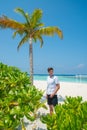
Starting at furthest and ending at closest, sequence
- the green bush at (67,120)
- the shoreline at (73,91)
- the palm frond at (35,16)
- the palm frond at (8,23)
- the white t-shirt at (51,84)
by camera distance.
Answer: the shoreline at (73,91) < the palm frond at (35,16) < the palm frond at (8,23) < the white t-shirt at (51,84) < the green bush at (67,120)

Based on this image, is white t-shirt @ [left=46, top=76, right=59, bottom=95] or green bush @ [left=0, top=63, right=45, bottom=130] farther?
white t-shirt @ [left=46, top=76, right=59, bottom=95]

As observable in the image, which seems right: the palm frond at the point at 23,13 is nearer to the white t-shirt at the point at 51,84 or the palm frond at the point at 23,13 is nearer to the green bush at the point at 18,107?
the white t-shirt at the point at 51,84

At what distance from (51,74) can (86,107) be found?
266 inches

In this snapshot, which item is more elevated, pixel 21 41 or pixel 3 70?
pixel 21 41

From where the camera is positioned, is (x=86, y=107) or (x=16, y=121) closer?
(x=86, y=107)

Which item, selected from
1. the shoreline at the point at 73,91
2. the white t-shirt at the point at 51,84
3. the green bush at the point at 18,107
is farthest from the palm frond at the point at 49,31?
the green bush at the point at 18,107

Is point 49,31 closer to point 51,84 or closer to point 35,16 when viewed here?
point 35,16

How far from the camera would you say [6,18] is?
18.8 metres

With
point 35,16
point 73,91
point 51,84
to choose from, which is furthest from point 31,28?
point 51,84

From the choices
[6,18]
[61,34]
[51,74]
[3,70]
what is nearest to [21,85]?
[3,70]

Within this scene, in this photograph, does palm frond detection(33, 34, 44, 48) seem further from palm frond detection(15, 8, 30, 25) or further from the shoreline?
the shoreline

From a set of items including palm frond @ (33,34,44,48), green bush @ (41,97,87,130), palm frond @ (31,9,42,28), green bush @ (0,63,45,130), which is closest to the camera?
green bush @ (41,97,87,130)

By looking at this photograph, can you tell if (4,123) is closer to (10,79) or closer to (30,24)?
(10,79)

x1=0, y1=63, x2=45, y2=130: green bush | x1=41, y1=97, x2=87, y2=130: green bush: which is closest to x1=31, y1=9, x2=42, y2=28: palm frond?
x1=0, y1=63, x2=45, y2=130: green bush
